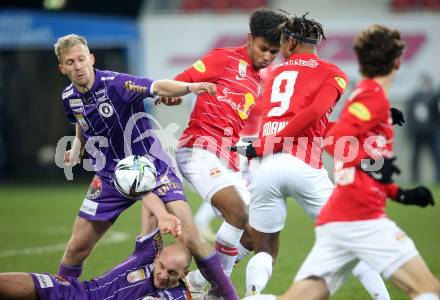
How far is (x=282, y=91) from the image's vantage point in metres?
6.44

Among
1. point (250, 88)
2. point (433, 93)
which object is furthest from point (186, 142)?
point (433, 93)

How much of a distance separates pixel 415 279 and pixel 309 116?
160cm

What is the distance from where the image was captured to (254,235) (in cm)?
665

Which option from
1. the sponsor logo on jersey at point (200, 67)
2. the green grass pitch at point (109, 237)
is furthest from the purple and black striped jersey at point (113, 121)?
the green grass pitch at point (109, 237)

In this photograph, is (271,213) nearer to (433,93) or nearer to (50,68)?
(433,93)

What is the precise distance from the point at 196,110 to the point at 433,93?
39.8 ft

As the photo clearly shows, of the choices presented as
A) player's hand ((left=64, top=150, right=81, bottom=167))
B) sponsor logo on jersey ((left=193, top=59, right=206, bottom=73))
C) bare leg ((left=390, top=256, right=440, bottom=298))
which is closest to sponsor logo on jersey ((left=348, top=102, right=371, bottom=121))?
bare leg ((left=390, top=256, right=440, bottom=298))

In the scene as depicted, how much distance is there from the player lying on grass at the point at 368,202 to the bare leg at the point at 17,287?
1921 millimetres

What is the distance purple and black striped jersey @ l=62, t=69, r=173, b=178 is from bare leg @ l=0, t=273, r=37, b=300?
4.55 feet

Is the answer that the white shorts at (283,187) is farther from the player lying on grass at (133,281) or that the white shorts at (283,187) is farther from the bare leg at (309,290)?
the bare leg at (309,290)

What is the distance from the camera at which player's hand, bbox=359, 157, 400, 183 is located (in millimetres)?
5316

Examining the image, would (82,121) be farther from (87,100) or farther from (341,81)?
(341,81)

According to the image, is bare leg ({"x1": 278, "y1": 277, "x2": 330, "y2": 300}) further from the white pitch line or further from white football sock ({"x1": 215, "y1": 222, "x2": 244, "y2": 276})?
the white pitch line

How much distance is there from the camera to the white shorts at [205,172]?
711 centimetres
